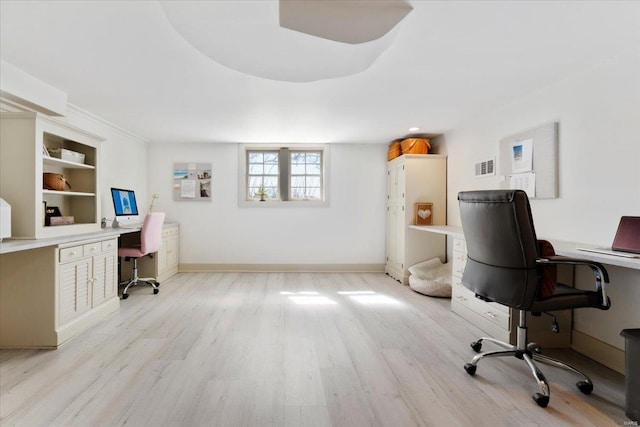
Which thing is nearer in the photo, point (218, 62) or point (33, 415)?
point (33, 415)

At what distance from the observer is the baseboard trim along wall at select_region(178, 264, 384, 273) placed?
5.25 m

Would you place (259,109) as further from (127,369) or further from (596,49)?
(596,49)

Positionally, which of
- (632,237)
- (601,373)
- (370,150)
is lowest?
(601,373)

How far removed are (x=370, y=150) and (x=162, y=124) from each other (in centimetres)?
330

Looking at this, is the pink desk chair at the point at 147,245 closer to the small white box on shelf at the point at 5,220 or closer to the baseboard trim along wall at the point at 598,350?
the small white box on shelf at the point at 5,220

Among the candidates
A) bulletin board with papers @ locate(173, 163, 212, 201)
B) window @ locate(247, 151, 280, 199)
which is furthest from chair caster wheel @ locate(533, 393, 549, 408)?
bulletin board with papers @ locate(173, 163, 212, 201)

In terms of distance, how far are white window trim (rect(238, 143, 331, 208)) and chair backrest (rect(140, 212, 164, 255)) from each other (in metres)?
1.51

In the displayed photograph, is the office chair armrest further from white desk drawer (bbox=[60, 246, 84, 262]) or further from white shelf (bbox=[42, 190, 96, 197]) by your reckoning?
white shelf (bbox=[42, 190, 96, 197])

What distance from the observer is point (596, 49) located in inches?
83.3

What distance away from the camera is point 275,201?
5.38 metres

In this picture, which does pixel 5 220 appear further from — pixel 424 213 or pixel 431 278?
pixel 424 213

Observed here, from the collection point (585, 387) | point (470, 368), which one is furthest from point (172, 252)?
point (585, 387)

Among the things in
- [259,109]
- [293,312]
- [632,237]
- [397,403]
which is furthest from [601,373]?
[259,109]

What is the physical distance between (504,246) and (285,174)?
4051 mm
